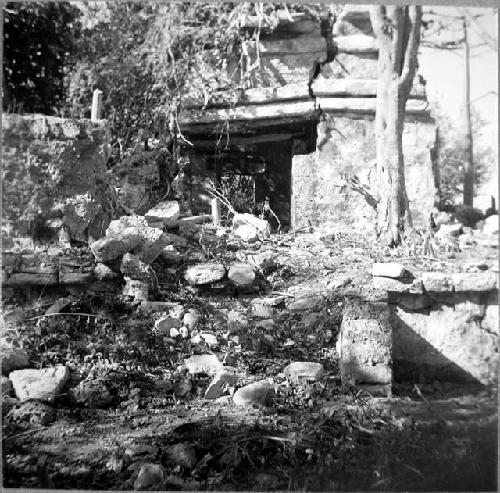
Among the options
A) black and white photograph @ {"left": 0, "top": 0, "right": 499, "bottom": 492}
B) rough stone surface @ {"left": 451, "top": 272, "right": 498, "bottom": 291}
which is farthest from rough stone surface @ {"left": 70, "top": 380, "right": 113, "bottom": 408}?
rough stone surface @ {"left": 451, "top": 272, "right": 498, "bottom": 291}

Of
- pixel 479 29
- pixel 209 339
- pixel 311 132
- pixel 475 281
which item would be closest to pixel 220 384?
pixel 209 339

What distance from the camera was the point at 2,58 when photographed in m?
2.48

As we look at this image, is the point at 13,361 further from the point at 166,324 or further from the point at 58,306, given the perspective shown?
the point at 166,324

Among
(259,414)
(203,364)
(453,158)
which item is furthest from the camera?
(453,158)

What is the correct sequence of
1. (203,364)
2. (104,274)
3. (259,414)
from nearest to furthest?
(259,414) < (203,364) < (104,274)

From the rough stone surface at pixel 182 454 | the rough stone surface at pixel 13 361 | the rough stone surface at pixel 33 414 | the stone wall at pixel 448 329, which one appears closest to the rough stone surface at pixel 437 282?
the stone wall at pixel 448 329

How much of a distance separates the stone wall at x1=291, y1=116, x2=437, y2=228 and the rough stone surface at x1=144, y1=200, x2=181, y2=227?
2.15 ft

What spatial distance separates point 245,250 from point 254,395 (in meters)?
0.76

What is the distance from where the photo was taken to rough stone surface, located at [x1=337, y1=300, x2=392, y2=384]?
7.71ft

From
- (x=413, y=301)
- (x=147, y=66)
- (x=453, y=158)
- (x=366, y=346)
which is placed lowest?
(x=366, y=346)

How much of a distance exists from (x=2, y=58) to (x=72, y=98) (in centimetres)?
39

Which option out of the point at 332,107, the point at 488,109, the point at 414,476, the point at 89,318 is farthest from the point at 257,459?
the point at 488,109

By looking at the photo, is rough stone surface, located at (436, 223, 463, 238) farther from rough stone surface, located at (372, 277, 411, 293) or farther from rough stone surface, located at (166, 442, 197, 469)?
rough stone surface, located at (166, 442, 197, 469)

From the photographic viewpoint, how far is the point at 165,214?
2.53 meters
